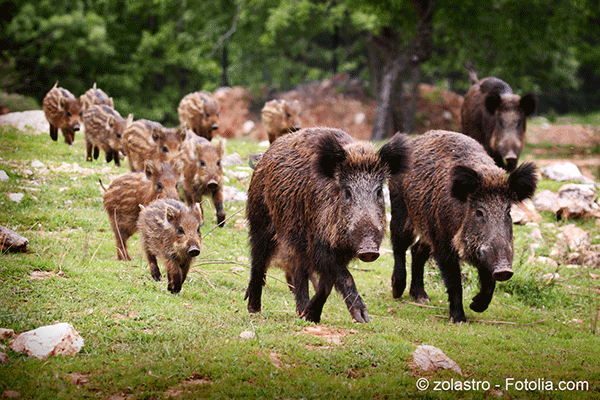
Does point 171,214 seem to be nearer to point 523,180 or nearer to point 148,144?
point 523,180

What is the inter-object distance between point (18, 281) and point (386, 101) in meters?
15.1

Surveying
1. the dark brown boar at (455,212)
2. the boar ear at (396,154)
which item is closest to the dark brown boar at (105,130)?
the dark brown boar at (455,212)

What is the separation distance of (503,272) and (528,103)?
5948 mm

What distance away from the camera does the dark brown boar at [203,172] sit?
9.97 m

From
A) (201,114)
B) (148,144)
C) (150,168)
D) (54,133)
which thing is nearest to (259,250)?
(150,168)

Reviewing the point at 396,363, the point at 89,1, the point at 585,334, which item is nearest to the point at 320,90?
the point at 89,1

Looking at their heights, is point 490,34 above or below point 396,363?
above

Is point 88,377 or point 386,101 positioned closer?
point 88,377

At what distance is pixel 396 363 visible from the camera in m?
4.65

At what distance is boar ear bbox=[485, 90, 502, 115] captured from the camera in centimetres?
1077

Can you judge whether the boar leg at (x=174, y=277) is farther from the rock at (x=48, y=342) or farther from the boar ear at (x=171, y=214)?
the rock at (x=48, y=342)

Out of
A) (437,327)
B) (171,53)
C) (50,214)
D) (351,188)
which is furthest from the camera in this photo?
(171,53)

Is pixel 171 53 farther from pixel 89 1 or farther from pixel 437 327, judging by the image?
pixel 437 327

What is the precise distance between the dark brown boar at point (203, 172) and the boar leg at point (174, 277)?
10.8 feet
